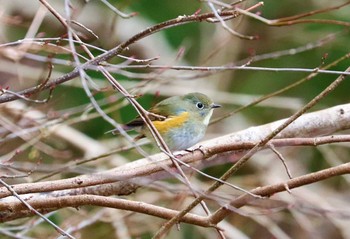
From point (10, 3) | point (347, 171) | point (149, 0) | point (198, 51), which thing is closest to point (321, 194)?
point (198, 51)

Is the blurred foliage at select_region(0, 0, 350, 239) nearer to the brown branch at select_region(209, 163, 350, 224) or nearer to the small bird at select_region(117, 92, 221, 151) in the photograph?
the small bird at select_region(117, 92, 221, 151)

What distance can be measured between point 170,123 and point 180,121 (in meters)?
0.07

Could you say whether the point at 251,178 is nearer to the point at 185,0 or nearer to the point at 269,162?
the point at 269,162

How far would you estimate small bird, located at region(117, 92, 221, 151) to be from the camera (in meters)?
4.35

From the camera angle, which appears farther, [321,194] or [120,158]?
[321,194]

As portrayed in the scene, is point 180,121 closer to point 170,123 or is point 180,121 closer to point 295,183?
point 170,123

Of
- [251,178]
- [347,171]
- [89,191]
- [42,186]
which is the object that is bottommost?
[347,171]

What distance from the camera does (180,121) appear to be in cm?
447

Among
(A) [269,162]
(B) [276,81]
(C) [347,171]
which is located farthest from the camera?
(B) [276,81]

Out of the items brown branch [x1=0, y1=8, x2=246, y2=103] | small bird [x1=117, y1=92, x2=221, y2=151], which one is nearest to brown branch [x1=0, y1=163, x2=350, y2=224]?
brown branch [x1=0, y1=8, x2=246, y2=103]

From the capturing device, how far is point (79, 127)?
7.07 meters

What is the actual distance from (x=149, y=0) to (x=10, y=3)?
5.49ft

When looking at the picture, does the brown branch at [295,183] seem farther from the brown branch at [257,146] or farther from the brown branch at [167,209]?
the brown branch at [257,146]

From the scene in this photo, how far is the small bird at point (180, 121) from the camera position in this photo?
435cm
